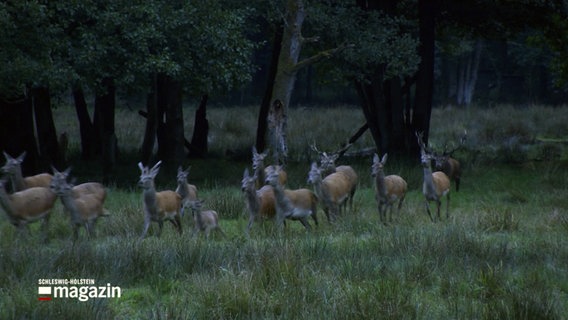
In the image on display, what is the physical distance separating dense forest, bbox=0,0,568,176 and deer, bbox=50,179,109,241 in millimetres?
4702

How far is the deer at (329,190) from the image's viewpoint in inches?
553

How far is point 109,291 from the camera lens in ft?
29.7

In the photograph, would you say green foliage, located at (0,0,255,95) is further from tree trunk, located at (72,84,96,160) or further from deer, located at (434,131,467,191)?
tree trunk, located at (72,84,96,160)

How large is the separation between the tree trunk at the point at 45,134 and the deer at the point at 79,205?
8.94 metres

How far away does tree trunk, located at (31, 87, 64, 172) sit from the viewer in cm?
2173

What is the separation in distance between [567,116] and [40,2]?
24.3 meters

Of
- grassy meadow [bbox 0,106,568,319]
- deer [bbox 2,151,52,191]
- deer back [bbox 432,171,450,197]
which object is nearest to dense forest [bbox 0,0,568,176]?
deer [bbox 2,151,52,191]

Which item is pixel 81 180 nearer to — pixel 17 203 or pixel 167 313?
pixel 17 203

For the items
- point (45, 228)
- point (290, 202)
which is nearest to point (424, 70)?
point (290, 202)

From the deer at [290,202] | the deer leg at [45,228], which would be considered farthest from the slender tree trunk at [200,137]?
the deer leg at [45,228]

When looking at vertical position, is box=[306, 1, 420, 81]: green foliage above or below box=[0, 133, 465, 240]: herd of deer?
above

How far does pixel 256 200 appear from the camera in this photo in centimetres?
1354

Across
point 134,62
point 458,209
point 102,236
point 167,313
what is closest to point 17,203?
point 102,236

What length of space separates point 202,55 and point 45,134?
4908mm
